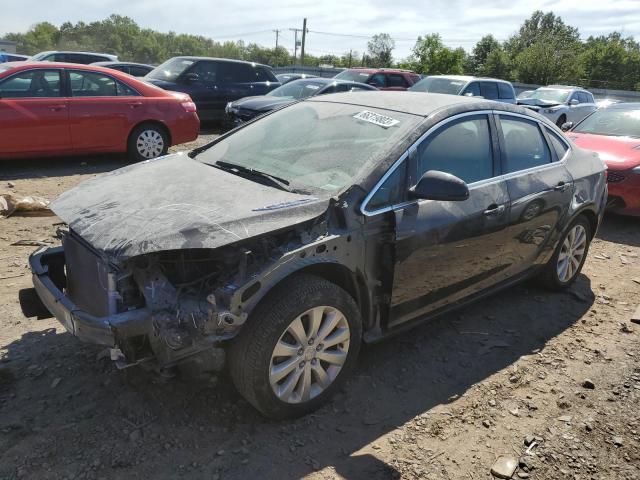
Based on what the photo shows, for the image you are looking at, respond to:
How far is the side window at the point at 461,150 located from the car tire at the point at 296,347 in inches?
→ 41.0

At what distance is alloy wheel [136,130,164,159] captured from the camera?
8.67 metres

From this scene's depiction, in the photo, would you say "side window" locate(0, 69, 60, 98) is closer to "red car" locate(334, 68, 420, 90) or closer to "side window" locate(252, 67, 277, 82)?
"side window" locate(252, 67, 277, 82)

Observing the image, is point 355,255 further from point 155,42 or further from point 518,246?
point 155,42

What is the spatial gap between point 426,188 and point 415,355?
1278mm

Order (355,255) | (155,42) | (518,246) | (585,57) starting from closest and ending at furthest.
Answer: (355,255)
(518,246)
(585,57)
(155,42)

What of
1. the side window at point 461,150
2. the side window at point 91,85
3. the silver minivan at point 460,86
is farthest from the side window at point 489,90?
the side window at point 461,150

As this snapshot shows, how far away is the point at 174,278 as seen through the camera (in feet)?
8.86

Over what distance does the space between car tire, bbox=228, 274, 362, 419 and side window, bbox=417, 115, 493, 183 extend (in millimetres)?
1042

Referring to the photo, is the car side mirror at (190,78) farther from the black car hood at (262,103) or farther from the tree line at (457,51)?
the tree line at (457,51)

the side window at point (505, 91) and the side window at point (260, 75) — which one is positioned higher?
the side window at point (260, 75)

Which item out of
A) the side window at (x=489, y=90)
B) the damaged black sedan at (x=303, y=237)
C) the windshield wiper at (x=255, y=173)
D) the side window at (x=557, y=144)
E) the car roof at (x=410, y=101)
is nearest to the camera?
the damaged black sedan at (x=303, y=237)

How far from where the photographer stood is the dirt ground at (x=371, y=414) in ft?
8.63

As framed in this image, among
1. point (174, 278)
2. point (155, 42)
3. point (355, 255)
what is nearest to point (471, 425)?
point (355, 255)

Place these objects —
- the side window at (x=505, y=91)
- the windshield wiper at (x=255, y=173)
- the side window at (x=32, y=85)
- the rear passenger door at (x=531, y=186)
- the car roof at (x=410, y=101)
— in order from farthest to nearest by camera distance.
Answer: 1. the side window at (x=505, y=91)
2. the side window at (x=32, y=85)
3. the rear passenger door at (x=531, y=186)
4. the car roof at (x=410, y=101)
5. the windshield wiper at (x=255, y=173)
